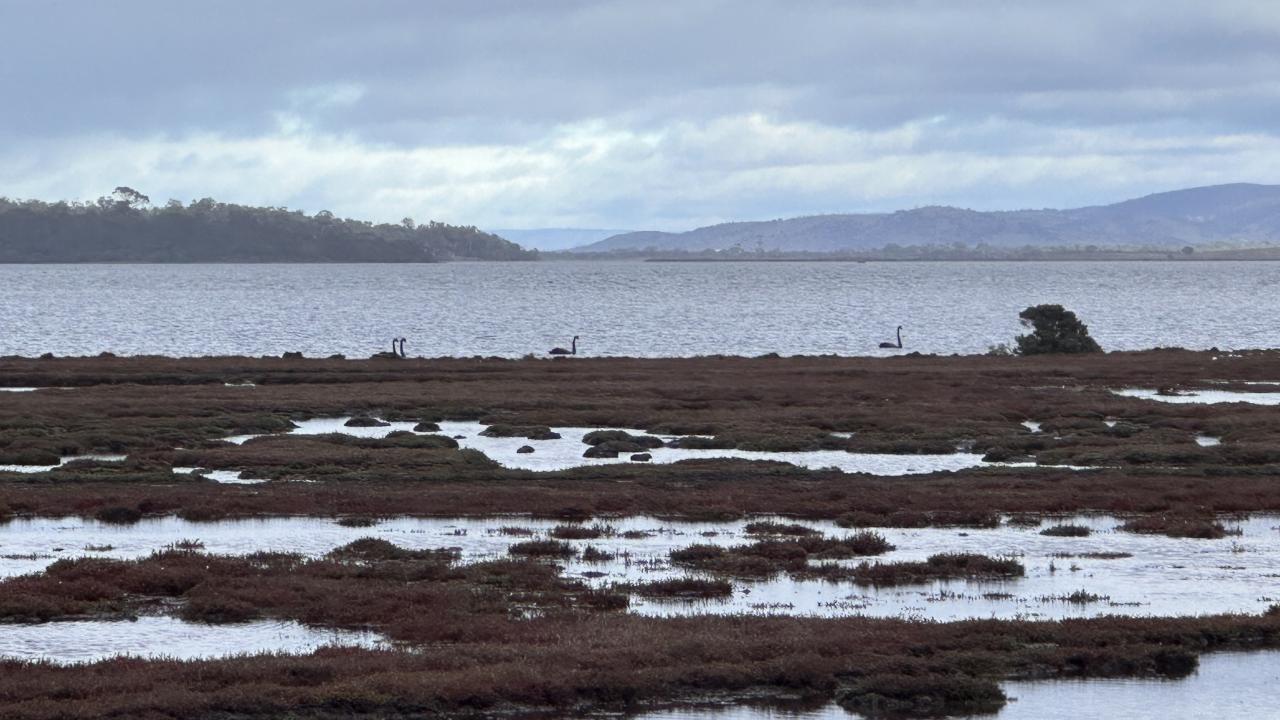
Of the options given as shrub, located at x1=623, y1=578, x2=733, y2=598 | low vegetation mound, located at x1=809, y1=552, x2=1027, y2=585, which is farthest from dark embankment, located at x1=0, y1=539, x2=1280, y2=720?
low vegetation mound, located at x1=809, y1=552, x2=1027, y2=585

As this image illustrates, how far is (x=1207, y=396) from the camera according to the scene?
67.9 m

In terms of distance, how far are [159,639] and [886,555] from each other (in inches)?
563

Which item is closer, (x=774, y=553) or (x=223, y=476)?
(x=774, y=553)

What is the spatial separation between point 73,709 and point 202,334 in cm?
11561

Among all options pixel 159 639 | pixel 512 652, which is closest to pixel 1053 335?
pixel 512 652

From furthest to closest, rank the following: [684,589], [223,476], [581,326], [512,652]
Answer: [581,326] → [223,476] → [684,589] → [512,652]

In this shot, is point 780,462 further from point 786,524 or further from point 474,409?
point 474,409

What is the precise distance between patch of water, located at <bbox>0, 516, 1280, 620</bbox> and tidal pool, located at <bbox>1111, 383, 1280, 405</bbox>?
Answer: 2989 centimetres

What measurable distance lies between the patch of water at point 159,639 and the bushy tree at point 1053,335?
80630 mm

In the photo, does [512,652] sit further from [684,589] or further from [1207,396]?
[1207,396]

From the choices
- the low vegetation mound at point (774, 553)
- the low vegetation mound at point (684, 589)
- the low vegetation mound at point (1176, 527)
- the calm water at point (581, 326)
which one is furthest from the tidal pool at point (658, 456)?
the calm water at point (581, 326)

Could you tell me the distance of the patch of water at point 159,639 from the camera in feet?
72.1

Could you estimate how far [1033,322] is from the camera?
10112 centimetres

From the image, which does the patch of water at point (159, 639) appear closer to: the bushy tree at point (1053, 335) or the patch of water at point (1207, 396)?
the patch of water at point (1207, 396)
